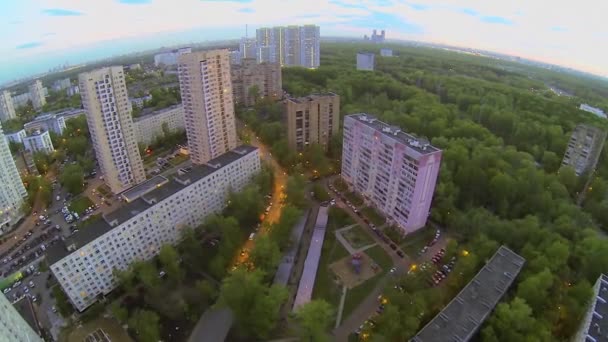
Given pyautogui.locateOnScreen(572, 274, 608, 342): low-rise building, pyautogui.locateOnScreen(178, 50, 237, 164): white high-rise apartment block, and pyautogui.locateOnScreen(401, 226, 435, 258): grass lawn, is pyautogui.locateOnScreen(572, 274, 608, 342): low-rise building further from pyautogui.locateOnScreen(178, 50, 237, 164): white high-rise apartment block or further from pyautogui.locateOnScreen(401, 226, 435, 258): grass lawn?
pyautogui.locateOnScreen(178, 50, 237, 164): white high-rise apartment block

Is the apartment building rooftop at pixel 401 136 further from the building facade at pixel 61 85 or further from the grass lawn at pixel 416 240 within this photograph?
the building facade at pixel 61 85

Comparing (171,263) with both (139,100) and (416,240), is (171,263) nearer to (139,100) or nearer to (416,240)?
(416,240)

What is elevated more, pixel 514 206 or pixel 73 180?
pixel 514 206

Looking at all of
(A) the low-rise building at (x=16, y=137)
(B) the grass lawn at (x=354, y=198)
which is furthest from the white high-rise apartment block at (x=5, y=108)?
(B) the grass lawn at (x=354, y=198)

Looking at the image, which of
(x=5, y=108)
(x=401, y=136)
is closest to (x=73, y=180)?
(x=401, y=136)

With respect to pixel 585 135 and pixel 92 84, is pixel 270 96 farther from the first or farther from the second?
pixel 585 135

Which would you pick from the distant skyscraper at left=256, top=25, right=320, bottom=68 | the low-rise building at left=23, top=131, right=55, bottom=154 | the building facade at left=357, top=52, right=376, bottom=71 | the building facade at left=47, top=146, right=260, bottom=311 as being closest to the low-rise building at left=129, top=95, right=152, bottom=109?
the low-rise building at left=23, top=131, right=55, bottom=154
